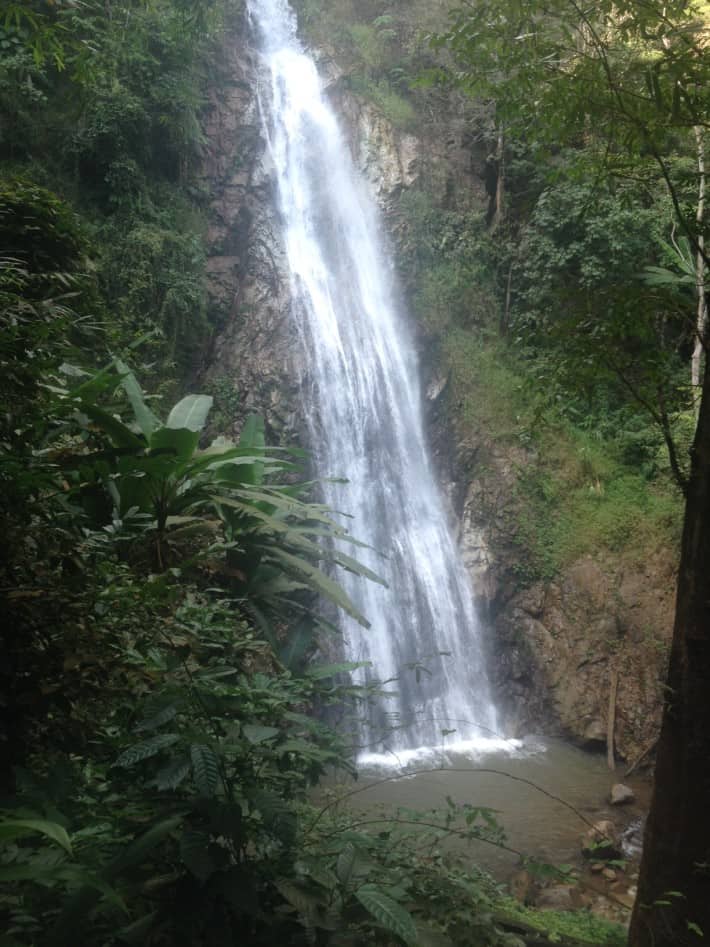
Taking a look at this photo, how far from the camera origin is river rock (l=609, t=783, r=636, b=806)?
281 inches

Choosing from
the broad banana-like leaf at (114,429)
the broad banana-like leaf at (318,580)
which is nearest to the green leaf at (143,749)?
the broad banana-like leaf at (318,580)

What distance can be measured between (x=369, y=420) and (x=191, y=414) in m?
7.42

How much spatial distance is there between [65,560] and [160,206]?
10610mm

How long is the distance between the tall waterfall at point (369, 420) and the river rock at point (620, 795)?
68.1 inches

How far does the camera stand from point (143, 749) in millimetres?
1668

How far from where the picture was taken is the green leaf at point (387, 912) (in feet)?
5.23

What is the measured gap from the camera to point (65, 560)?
1.75 meters

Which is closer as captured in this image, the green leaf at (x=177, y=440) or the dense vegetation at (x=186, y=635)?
the dense vegetation at (x=186, y=635)

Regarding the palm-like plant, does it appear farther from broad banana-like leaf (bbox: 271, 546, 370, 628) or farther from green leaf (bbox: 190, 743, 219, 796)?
green leaf (bbox: 190, 743, 219, 796)

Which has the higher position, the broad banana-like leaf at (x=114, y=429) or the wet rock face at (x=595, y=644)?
the broad banana-like leaf at (x=114, y=429)

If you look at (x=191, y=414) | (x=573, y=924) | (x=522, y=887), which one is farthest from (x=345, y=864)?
(x=522, y=887)

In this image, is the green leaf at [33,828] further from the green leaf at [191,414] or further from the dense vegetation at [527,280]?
the dense vegetation at [527,280]

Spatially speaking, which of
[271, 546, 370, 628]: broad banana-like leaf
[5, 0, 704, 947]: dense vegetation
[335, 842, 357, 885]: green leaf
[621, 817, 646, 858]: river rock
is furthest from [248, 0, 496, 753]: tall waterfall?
[335, 842, 357, 885]: green leaf

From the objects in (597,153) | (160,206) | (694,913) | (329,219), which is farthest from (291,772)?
(329,219)
